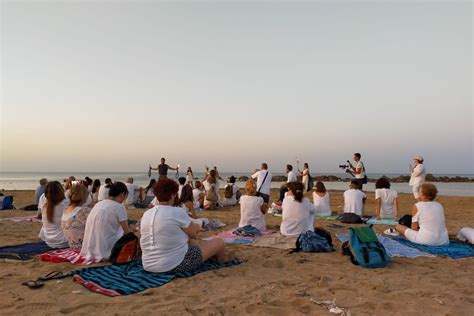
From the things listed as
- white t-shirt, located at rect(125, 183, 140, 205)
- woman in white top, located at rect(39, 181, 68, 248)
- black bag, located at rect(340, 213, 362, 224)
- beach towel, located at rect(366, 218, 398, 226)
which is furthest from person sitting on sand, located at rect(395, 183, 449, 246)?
white t-shirt, located at rect(125, 183, 140, 205)

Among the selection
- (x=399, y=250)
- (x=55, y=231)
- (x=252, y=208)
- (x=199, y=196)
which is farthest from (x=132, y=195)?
(x=399, y=250)

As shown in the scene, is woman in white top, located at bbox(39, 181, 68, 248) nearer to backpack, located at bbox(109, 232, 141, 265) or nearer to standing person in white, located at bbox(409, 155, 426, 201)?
backpack, located at bbox(109, 232, 141, 265)

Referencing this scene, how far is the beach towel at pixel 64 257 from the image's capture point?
16.2 ft

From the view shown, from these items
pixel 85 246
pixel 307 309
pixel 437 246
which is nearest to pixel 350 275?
pixel 307 309

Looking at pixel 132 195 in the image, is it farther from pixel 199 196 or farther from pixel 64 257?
pixel 64 257

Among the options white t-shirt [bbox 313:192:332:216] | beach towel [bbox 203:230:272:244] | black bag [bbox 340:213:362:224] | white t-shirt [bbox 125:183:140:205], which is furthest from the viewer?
white t-shirt [bbox 125:183:140:205]

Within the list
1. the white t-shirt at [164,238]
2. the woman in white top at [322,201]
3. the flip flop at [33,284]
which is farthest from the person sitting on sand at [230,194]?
the flip flop at [33,284]

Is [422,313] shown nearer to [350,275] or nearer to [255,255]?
[350,275]

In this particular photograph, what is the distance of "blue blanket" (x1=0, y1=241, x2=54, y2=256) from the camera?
5617mm

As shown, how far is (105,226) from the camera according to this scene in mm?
4855

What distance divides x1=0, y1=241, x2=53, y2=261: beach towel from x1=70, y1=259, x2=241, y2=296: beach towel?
1.55 meters

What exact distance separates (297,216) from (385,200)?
383 centimetres

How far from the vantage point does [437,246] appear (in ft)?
19.3

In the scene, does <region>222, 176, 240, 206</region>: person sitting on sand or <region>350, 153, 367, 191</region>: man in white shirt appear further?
<region>222, 176, 240, 206</region>: person sitting on sand
